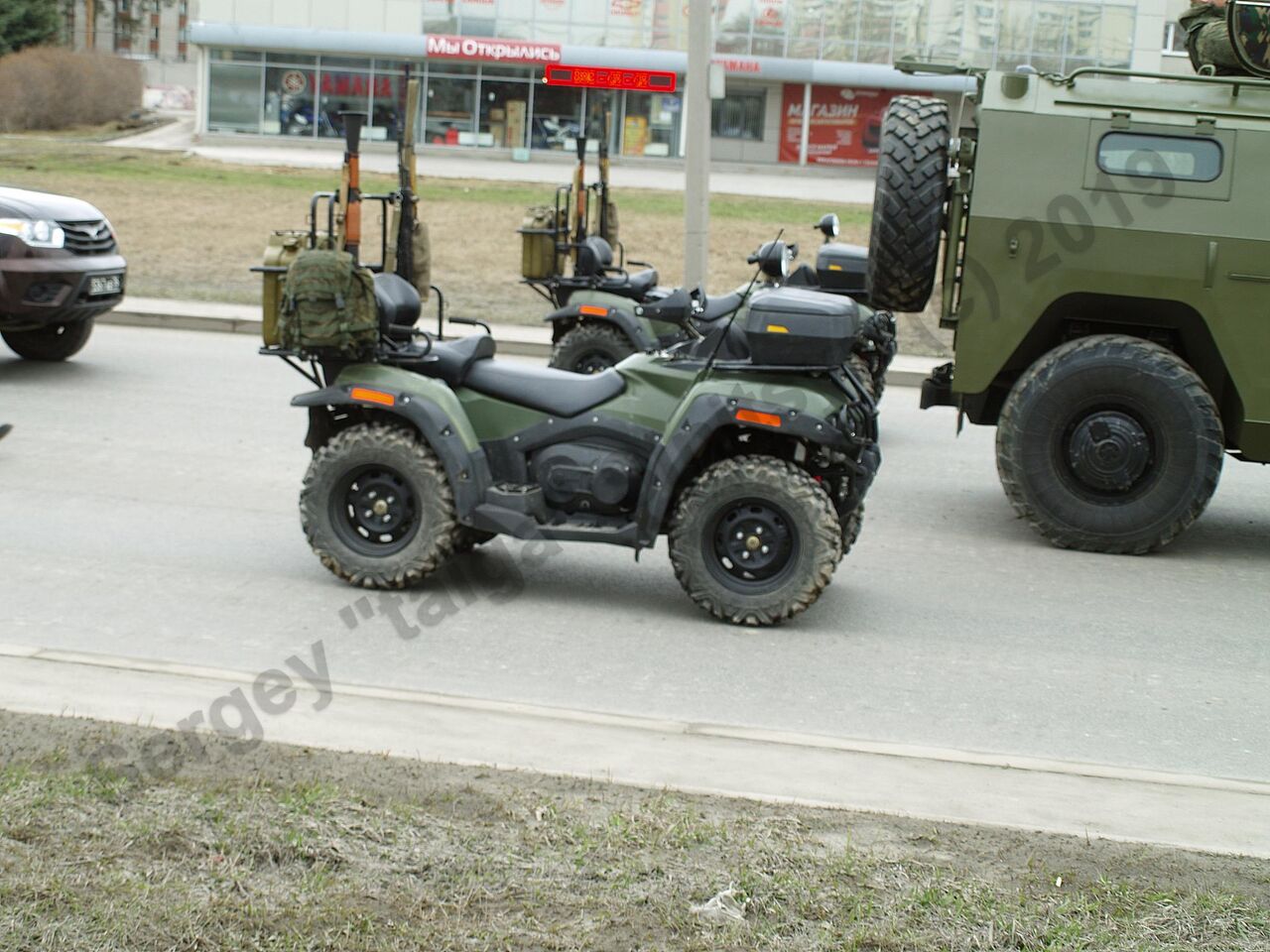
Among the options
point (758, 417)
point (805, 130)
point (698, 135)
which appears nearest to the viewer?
point (758, 417)

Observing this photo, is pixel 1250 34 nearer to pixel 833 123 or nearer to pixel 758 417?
pixel 758 417

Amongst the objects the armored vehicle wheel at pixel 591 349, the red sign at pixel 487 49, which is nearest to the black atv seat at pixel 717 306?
the armored vehicle wheel at pixel 591 349

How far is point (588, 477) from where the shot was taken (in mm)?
7250

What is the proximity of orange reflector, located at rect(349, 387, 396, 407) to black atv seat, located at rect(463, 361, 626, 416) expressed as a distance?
1.28 feet

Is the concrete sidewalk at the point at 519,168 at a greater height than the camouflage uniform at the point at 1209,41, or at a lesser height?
lesser

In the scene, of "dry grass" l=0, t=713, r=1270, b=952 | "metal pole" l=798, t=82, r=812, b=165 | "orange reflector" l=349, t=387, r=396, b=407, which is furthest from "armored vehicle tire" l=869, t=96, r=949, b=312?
"metal pole" l=798, t=82, r=812, b=165

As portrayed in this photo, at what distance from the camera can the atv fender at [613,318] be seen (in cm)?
1240

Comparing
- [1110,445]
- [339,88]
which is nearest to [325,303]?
[1110,445]

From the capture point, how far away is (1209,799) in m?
5.12

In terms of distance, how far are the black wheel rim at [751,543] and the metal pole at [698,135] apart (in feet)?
30.1

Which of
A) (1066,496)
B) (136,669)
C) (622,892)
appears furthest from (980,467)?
(622,892)

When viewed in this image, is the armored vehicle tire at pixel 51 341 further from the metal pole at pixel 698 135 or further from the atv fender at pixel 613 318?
the metal pole at pixel 698 135

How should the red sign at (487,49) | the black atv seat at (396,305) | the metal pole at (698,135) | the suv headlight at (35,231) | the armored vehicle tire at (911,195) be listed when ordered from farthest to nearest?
the red sign at (487,49), the metal pole at (698,135), the suv headlight at (35,231), the armored vehicle tire at (911,195), the black atv seat at (396,305)

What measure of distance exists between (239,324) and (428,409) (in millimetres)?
9397
